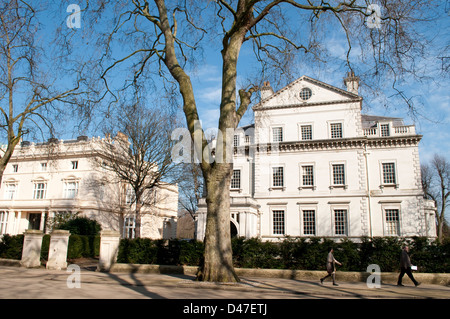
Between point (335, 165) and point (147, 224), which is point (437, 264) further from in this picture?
point (147, 224)

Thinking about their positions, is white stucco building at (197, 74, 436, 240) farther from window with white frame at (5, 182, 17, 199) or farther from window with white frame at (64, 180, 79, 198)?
window with white frame at (5, 182, 17, 199)

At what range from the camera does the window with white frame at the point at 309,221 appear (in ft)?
114

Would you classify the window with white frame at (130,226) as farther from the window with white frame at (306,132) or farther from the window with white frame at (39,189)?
the window with white frame at (306,132)

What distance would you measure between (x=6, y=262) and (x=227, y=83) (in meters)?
16.3

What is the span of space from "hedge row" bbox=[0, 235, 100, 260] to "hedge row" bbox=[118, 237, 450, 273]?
23.7 ft

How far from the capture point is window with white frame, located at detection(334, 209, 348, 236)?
34094 millimetres

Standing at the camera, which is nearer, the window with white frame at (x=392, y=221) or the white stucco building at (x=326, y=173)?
the window with white frame at (x=392, y=221)

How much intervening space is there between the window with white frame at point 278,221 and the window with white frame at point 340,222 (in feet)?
16.6

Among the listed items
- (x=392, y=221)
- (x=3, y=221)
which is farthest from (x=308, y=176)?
(x=3, y=221)

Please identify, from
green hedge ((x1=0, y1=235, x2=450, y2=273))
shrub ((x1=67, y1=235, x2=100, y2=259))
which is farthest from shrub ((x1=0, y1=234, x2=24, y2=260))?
green hedge ((x1=0, y1=235, x2=450, y2=273))

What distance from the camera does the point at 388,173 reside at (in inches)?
1350

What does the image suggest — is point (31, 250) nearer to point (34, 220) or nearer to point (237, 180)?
point (237, 180)

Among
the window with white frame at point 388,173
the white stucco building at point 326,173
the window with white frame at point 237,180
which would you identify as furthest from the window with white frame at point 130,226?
the window with white frame at point 388,173

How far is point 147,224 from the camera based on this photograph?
5206 centimetres
